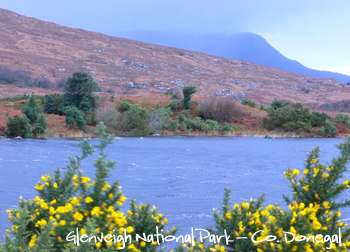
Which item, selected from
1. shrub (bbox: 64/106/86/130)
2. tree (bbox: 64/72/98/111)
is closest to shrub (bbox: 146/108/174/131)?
tree (bbox: 64/72/98/111)

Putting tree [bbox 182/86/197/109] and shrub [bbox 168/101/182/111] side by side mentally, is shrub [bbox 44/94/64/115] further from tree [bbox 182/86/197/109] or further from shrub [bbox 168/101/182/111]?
tree [bbox 182/86/197/109]

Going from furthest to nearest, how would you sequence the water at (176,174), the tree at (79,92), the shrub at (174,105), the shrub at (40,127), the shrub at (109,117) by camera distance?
1. the shrub at (174,105)
2. the tree at (79,92)
3. the shrub at (109,117)
4. the shrub at (40,127)
5. the water at (176,174)

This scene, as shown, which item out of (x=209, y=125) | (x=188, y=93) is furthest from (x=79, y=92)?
(x=209, y=125)

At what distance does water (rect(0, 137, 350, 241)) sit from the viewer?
9.45 meters

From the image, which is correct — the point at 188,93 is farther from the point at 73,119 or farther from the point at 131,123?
the point at 73,119

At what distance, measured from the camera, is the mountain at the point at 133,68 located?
6244 cm

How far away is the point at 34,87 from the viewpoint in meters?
54.4

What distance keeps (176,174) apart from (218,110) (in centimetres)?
2712

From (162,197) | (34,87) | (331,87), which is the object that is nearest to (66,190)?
(162,197)

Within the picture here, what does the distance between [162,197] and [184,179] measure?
10.1ft

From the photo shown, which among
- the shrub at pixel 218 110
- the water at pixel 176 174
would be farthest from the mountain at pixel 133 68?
the water at pixel 176 174

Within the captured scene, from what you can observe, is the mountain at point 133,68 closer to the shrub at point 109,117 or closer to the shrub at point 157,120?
the shrub at point 157,120

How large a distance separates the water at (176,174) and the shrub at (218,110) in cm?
1741

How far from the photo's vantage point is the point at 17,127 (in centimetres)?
2512
